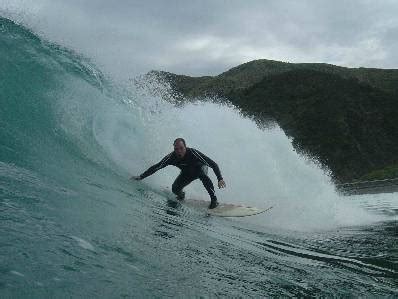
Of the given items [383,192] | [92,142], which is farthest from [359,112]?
[92,142]

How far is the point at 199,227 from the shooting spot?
26.3 ft

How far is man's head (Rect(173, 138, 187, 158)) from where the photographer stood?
35.9ft

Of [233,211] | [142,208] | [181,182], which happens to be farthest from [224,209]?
[142,208]

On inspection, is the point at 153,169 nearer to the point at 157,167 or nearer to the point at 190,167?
the point at 157,167

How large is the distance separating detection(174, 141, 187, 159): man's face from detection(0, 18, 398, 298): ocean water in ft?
3.45

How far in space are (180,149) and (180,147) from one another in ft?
→ 0.23

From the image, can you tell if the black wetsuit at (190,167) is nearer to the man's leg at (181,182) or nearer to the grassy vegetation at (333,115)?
the man's leg at (181,182)

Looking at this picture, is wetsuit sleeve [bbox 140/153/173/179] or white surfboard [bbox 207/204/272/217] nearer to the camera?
white surfboard [bbox 207/204/272/217]

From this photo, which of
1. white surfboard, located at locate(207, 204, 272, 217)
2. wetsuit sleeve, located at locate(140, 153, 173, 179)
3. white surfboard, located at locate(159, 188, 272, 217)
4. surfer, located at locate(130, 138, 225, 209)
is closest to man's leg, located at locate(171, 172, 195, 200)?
surfer, located at locate(130, 138, 225, 209)

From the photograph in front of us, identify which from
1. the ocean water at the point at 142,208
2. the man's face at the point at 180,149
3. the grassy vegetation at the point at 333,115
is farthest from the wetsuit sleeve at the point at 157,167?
the grassy vegetation at the point at 333,115

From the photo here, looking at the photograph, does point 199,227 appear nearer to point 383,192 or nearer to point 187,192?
point 187,192

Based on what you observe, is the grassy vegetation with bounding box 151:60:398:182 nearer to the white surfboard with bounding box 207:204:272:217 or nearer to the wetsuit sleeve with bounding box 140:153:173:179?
the white surfboard with bounding box 207:204:272:217

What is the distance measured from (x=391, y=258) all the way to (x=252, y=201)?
19.8ft

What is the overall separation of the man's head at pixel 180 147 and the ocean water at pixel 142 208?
1.06 m
